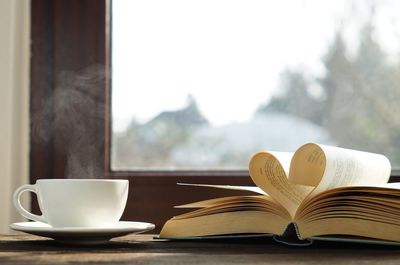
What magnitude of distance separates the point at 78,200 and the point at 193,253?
0.61 feet

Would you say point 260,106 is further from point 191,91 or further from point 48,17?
point 48,17

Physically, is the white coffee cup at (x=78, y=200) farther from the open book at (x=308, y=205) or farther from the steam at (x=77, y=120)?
the steam at (x=77, y=120)

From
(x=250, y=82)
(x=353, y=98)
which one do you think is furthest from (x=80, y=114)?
(x=353, y=98)

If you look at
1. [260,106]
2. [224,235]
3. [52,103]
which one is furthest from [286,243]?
[52,103]

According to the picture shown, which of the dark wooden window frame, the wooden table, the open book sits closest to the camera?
the wooden table

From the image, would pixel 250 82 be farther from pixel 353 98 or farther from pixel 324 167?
pixel 324 167

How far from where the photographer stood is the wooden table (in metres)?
0.70

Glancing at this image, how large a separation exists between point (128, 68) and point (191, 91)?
14 cm

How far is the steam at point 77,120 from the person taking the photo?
1.39m

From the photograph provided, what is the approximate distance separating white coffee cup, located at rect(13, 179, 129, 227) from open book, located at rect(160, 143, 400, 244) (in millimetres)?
82

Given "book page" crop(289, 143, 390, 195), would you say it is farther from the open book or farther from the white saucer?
the white saucer

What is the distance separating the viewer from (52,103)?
1.40 m

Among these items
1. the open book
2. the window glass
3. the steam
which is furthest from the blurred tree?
the open book

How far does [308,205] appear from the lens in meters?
0.83
